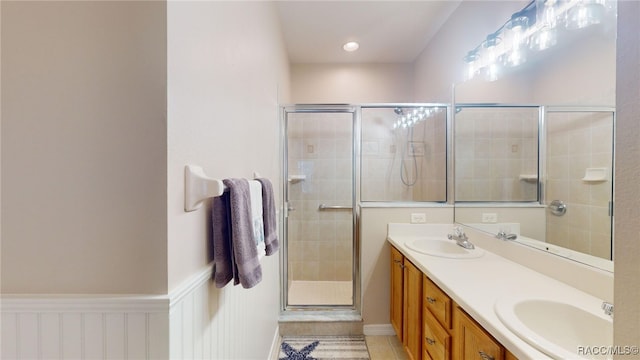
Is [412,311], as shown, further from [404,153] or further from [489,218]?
[404,153]

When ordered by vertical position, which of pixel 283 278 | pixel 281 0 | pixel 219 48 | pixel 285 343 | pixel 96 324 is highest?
pixel 281 0

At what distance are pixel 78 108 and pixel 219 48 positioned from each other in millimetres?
445

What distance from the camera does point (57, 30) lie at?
1.69ft

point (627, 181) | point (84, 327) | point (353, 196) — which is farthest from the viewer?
point (353, 196)

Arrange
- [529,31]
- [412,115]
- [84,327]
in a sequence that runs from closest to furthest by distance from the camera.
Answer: [84,327] < [529,31] < [412,115]

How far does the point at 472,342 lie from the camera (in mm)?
895

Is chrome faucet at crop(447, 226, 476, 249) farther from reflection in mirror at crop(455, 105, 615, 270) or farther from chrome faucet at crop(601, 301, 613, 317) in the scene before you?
A: chrome faucet at crop(601, 301, 613, 317)

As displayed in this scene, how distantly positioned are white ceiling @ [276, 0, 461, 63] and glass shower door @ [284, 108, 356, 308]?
2.42ft

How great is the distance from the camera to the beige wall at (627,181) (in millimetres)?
397

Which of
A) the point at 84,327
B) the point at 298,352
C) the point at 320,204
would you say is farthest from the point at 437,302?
the point at 320,204

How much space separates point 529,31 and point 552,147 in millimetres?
667

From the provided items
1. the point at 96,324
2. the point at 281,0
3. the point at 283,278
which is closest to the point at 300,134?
the point at 281,0

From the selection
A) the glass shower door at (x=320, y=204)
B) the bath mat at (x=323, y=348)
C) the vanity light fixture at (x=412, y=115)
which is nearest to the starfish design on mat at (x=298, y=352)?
the bath mat at (x=323, y=348)

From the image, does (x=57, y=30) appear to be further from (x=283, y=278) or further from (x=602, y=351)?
(x=283, y=278)
